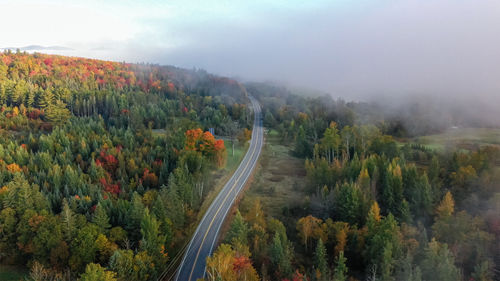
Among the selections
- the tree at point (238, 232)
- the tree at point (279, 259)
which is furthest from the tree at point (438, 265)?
the tree at point (238, 232)

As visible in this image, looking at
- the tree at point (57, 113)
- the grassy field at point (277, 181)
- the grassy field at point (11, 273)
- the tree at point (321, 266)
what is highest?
the tree at point (57, 113)

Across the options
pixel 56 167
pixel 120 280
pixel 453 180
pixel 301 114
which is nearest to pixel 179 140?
pixel 56 167

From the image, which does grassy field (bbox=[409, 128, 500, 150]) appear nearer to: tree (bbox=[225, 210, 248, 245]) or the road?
the road

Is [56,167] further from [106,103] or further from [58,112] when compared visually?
[106,103]

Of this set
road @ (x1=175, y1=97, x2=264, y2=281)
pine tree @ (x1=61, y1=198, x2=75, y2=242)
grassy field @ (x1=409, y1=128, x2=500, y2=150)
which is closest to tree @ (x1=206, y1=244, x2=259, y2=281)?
road @ (x1=175, y1=97, x2=264, y2=281)

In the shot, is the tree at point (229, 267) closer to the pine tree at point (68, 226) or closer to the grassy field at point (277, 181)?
the grassy field at point (277, 181)

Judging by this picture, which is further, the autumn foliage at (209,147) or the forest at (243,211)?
the autumn foliage at (209,147)

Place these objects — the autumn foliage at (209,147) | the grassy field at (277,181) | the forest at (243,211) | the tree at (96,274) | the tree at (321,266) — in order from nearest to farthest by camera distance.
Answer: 1. the tree at (96,274)
2. the forest at (243,211)
3. the tree at (321,266)
4. the grassy field at (277,181)
5. the autumn foliage at (209,147)
